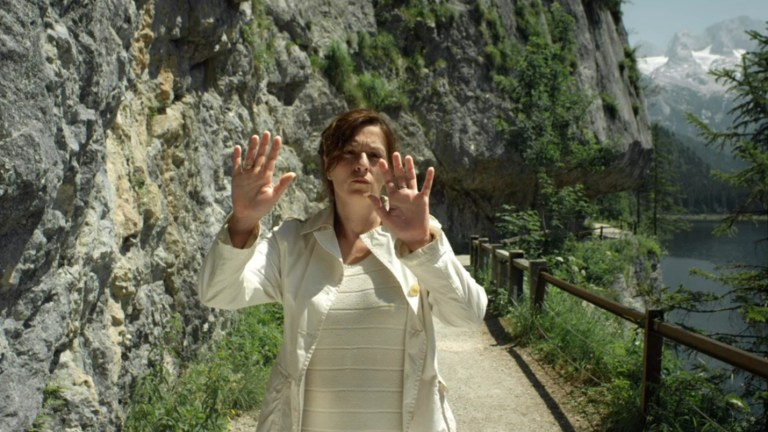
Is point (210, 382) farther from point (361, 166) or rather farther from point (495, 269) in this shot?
point (495, 269)

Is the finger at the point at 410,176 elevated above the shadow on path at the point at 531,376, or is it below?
above

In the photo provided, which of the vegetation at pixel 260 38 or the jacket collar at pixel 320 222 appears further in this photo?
the vegetation at pixel 260 38

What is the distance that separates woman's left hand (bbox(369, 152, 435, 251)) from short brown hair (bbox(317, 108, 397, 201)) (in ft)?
0.71

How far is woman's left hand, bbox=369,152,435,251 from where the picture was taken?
1.76m

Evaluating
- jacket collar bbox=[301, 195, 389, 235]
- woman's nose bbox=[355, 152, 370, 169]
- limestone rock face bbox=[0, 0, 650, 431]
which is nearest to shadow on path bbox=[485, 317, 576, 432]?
limestone rock face bbox=[0, 0, 650, 431]

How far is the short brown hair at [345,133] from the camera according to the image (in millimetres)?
1943

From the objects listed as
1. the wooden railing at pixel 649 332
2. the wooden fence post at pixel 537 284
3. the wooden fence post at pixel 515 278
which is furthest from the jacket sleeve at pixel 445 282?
the wooden fence post at pixel 515 278

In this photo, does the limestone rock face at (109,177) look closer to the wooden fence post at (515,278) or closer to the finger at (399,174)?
the finger at (399,174)

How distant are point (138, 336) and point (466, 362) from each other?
4134 millimetres

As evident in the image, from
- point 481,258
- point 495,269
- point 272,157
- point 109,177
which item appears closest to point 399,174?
point 272,157

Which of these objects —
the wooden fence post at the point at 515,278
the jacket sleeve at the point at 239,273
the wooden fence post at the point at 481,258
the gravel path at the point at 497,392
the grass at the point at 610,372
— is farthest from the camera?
the wooden fence post at the point at 481,258

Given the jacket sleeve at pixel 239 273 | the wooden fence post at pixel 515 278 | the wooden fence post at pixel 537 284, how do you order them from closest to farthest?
the jacket sleeve at pixel 239 273 < the wooden fence post at pixel 537 284 < the wooden fence post at pixel 515 278

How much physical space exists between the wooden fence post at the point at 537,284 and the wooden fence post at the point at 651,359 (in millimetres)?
3314

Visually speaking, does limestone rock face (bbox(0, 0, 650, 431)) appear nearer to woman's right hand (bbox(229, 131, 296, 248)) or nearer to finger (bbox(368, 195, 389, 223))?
woman's right hand (bbox(229, 131, 296, 248))
